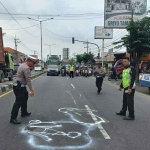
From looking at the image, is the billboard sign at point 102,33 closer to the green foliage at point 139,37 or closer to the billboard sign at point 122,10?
the billboard sign at point 122,10

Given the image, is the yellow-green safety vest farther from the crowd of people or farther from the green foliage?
the green foliage

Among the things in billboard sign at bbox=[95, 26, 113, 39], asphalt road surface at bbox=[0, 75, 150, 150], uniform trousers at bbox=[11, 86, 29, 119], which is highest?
billboard sign at bbox=[95, 26, 113, 39]

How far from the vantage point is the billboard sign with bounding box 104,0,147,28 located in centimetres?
3047

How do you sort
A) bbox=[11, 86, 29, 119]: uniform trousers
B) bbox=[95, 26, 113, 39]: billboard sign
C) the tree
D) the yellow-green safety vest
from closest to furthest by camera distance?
bbox=[11, 86, 29, 119]: uniform trousers, the yellow-green safety vest, the tree, bbox=[95, 26, 113, 39]: billboard sign

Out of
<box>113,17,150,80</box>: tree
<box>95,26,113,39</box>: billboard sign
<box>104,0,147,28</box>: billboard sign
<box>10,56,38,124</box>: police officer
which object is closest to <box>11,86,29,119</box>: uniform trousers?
<box>10,56,38,124</box>: police officer

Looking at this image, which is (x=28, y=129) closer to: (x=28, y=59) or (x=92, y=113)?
(x=28, y=59)

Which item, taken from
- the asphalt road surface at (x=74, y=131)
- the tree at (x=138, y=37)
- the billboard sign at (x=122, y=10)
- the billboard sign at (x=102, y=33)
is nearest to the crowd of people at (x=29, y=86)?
the asphalt road surface at (x=74, y=131)

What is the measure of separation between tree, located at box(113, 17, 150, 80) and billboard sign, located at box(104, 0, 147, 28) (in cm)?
1036

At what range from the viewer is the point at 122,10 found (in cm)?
3047

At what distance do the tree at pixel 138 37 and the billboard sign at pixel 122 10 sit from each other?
10.4 meters

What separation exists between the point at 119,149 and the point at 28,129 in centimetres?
229

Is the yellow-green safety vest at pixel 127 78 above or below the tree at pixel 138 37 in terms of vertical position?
below

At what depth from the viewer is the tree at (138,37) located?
20.1 metres

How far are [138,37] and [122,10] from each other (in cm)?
1112
